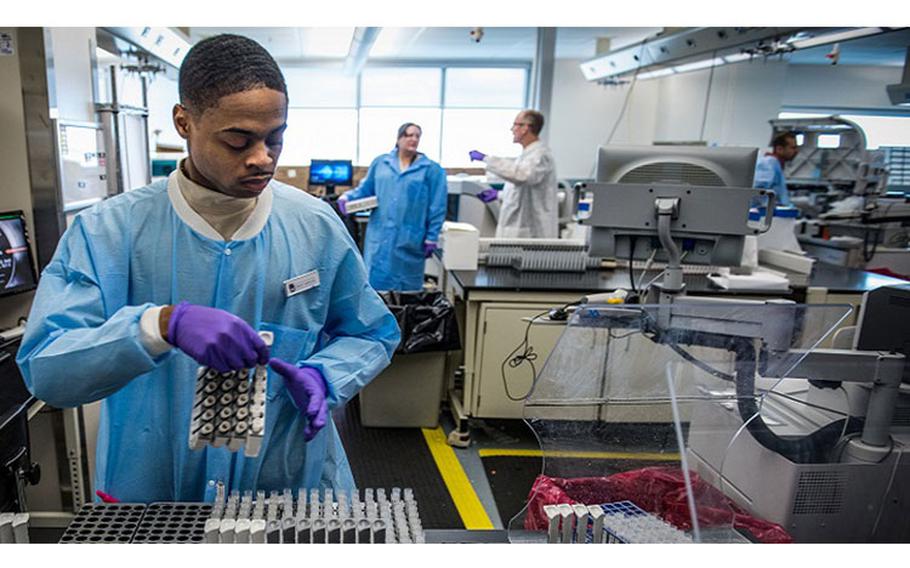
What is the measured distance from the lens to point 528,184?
12.8 ft

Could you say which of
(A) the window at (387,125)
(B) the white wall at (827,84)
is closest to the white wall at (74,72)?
(A) the window at (387,125)

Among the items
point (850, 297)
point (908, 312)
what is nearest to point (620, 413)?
point (908, 312)

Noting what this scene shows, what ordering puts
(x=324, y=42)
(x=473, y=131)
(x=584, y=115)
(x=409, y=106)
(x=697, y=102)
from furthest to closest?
1. (x=473, y=131)
2. (x=409, y=106)
3. (x=584, y=115)
4. (x=697, y=102)
5. (x=324, y=42)

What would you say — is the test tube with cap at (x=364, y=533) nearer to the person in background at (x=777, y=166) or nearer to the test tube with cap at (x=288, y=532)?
the test tube with cap at (x=288, y=532)

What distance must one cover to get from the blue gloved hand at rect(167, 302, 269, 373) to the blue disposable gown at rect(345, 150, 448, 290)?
3.00 m

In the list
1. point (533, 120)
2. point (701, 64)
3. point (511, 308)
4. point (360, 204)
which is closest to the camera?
point (511, 308)

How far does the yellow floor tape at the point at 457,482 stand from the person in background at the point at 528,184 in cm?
167

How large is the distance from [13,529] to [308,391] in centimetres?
38

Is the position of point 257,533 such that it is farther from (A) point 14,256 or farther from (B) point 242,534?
(A) point 14,256

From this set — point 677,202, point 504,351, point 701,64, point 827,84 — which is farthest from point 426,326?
point 827,84

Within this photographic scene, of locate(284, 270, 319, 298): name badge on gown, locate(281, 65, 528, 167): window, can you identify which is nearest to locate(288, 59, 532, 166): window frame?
locate(281, 65, 528, 167): window
